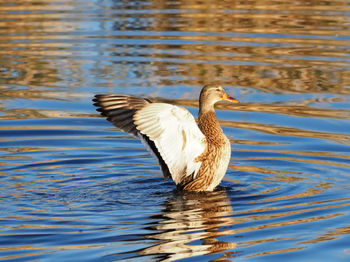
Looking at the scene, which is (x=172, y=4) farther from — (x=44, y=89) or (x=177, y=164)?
(x=177, y=164)

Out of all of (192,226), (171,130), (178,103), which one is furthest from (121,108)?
(178,103)

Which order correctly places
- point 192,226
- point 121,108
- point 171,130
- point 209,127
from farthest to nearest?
1. point 209,127
2. point 121,108
3. point 171,130
4. point 192,226

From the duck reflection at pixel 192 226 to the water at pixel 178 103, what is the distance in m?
0.02

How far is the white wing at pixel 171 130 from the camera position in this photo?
817cm

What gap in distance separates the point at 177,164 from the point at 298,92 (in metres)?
4.65

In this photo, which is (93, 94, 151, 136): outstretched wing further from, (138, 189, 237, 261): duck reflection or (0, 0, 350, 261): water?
(138, 189, 237, 261): duck reflection

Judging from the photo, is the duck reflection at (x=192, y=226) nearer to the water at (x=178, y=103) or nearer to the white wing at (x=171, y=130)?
the water at (x=178, y=103)

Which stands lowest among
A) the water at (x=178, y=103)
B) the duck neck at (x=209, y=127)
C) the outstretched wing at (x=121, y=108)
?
the water at (x=178, y=103)

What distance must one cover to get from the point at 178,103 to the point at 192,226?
4676mm

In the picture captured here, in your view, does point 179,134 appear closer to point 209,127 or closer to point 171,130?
point 171,130

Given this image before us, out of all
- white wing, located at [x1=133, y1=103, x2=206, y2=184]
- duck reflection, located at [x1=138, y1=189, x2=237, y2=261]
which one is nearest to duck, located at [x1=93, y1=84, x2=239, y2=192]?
white wing, located at [x1=133, y1=103, x2=206, y2=184]

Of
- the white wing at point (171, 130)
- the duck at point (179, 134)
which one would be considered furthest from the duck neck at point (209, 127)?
the white wing at point (171, 130)

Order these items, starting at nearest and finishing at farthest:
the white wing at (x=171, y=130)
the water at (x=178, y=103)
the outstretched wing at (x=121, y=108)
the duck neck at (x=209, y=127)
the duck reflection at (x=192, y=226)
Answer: the duck reflection at (x=192, y=226) → the water at (x=178, y=103) → the white wing at (x=171, y=130) → the outstretched wing at (x=121, y=108) → the duck neck at (x=209, y=127)

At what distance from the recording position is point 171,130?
8273 millimetres
